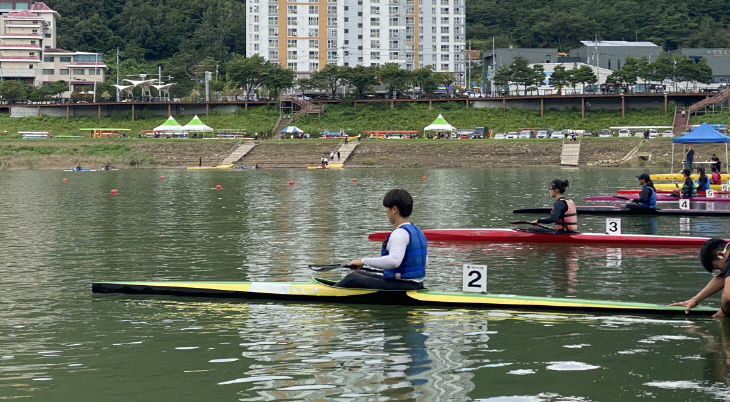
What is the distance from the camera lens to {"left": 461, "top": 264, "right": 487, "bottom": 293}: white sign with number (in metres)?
15.7

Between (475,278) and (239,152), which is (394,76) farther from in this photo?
(475,278)

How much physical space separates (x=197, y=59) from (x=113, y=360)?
582 feet

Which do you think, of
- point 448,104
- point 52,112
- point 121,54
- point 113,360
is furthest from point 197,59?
point 113,360

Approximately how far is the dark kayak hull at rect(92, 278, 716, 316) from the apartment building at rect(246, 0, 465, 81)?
5179 inches

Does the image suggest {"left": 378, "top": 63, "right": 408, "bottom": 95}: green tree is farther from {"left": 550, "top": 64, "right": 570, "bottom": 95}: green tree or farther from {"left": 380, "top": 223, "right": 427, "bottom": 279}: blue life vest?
{"left": 380, "top": 223, "right": 427, "bottom": 279}: blue life vest

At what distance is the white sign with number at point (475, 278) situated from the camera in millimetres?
15734

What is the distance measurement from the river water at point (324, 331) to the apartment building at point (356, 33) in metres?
121

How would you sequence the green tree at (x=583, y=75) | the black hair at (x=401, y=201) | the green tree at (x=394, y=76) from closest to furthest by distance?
1. the black hair at (x=401, y=201)
2. the green tree at (x=583, y=75)
3. the green tree at (x=394, y=76)

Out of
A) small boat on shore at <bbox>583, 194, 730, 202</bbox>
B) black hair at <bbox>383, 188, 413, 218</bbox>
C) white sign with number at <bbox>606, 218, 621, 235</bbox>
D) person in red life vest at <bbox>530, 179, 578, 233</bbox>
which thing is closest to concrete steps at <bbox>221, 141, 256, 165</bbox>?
small boat on shore at <bbox>583, 194, 730, 202</bbox>

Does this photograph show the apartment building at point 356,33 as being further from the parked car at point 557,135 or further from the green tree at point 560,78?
the parked car at point 557,135

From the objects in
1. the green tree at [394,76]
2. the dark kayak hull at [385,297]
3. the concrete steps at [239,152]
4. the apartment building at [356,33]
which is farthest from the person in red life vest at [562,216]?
the apartment building at [356,33]

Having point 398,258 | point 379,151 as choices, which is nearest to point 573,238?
point 398,258

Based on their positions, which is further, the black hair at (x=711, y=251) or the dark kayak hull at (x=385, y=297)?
the dark kayak hull at (x=385, y=297)

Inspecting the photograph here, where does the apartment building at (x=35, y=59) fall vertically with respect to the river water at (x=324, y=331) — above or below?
above
